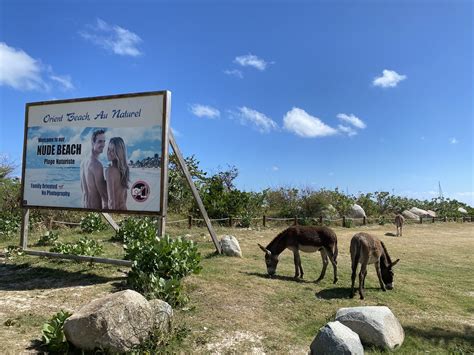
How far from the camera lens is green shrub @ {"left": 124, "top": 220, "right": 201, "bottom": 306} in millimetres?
6926

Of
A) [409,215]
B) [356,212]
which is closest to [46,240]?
[356,212]

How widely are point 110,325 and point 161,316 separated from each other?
2.67ft

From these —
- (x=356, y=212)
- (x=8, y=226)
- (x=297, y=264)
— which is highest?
(x=356, y=212)

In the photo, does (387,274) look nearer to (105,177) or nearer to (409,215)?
(105,177)

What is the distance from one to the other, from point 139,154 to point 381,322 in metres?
6.12

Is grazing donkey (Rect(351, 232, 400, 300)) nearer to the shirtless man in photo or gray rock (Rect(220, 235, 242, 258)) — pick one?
gray rock (Rect(220, 235, 242, 258))

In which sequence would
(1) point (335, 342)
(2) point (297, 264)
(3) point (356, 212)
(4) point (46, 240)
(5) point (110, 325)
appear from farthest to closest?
(3) point (356, 212) < (4) point (46, 240) < (2) point (297, 264) < (5) point (110, 325) < (1) point (335, 342)

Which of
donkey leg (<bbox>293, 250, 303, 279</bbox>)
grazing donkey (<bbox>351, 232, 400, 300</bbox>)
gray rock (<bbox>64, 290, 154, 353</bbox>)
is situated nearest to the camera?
gray rock (<bbox>64, 290, 154, 353</bbox>)

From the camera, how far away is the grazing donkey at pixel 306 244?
30.9 ft

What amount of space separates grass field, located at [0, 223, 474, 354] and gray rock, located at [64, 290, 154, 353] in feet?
2.01

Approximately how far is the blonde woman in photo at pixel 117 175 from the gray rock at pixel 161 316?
3.89 metres

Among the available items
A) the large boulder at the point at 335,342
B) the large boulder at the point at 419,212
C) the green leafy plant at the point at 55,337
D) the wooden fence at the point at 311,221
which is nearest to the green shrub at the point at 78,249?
the green leafy plant at the point at 55,337

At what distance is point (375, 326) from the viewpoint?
5.71m

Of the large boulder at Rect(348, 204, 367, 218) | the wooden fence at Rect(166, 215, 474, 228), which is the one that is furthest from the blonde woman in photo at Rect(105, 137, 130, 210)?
the large boulder at Rect(348, 204, 367, 218)
